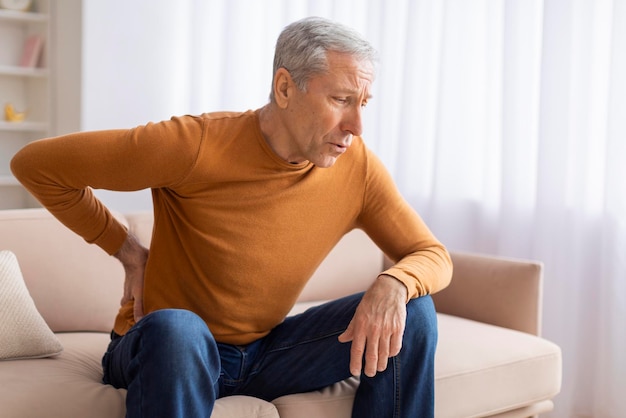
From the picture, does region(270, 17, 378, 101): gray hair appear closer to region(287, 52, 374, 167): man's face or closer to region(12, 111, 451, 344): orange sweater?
region(287, 52, 374, 167): man's face

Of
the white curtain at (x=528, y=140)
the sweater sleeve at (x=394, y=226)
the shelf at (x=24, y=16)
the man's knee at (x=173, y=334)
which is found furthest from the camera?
the shelf at (x=24, y=16)

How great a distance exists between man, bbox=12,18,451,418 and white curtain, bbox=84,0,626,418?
3.79 feet

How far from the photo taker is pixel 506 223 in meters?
2.99

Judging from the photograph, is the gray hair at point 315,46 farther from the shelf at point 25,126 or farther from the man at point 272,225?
the shelf at point 25,126

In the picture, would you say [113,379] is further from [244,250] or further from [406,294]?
[406,294]

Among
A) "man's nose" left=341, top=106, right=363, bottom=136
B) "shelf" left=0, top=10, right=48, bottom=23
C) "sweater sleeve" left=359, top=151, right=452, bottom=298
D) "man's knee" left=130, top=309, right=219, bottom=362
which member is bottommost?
"man's knee" left=130, top=309, right=219, bottom=362

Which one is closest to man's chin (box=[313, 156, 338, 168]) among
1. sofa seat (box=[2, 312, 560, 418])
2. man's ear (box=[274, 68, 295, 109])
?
man's ear (box=[274, 68, 295, 109])

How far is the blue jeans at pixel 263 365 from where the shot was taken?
1.38 meters

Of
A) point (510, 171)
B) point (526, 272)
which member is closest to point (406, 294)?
point (526, 272)

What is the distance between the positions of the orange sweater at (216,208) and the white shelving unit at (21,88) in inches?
117

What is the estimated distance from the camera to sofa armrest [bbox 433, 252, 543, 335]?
2.42 meters

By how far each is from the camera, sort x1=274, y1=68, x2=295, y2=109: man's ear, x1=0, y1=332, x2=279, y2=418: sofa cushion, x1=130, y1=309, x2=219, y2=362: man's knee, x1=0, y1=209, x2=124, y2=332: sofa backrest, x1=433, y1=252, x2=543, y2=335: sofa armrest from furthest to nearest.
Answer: x1=433, y1=252, x2=543, y2=335: sofa armrest, x1=0, y1=209, x2=124, y2=332: sofa backrest, x1=274, y1=68, x2=295, y2=109: man's ear, x1=0, y1=332, x2=279, y2=418: sofa cushion, x1=130, y1=309, x2=219, y2=362: man's knee

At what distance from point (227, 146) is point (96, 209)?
32 cm

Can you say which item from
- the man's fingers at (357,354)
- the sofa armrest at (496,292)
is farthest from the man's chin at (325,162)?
the sofa armrest at (496,292)
